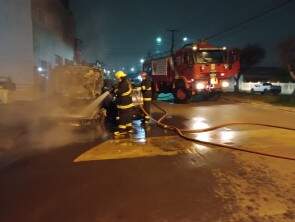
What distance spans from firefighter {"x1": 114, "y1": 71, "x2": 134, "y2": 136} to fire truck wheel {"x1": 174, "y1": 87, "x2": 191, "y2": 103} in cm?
980

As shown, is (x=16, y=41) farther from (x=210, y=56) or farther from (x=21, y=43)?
(x=210, y=56)

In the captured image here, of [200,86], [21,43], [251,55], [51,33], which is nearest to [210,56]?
[200,86]

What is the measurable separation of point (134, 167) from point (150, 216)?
2380 millimetres

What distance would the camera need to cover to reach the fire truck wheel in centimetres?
2067

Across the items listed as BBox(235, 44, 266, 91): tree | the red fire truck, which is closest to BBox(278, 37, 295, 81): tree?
the red fire truck

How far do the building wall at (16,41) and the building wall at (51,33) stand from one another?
850 mm

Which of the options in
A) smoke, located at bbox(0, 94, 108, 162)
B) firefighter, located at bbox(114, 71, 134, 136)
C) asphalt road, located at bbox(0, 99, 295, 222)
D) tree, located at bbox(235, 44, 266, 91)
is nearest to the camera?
asphalt road, located at bbox(0, 99, 295, 222)

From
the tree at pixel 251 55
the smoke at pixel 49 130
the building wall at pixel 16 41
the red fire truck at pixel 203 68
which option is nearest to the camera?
the smoke at pixel 49 130

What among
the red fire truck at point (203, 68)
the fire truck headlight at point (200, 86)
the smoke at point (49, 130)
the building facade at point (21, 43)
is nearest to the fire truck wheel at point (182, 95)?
the red fire truck at point (203, 68)

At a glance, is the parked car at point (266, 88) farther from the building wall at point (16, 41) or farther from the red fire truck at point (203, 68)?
the building wall at point (16, 41)

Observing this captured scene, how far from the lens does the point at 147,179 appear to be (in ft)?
21.1

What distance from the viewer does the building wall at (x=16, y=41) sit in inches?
1088

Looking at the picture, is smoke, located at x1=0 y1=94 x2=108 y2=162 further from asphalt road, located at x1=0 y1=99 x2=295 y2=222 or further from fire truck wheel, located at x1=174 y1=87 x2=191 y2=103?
fire truck wheel, located at x1=174 y1=87 x2=191 y2=103

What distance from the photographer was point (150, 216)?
4875mm
